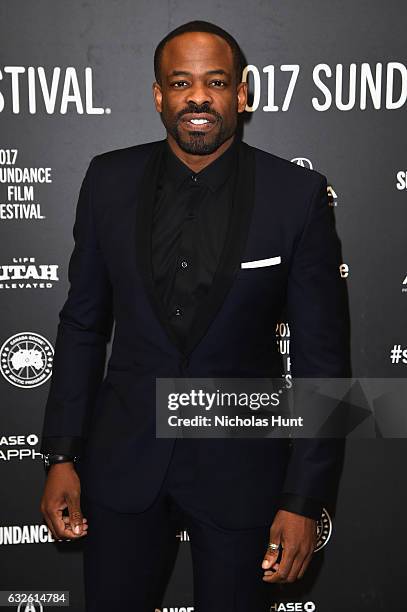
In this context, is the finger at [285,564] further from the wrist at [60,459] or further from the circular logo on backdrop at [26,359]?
the circular logo on backdrop at [26,359]

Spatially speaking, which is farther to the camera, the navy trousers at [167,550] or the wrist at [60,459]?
the wrist at [60,459]

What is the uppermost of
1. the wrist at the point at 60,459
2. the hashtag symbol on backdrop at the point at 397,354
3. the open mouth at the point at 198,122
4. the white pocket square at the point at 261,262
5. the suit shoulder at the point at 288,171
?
the open mouth at the point at 198,122

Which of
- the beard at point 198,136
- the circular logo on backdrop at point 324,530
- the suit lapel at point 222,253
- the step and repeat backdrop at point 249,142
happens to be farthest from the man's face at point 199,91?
the circular logo on backdrop at point 324,530

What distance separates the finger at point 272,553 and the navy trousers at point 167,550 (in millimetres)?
53

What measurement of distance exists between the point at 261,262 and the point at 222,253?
0.11 meters

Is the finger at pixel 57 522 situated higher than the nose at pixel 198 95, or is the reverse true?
the nose at pixel 198 95

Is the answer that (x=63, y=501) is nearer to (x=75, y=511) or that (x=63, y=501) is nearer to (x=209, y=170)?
(x=75, y=511)

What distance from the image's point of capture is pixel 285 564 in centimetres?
178

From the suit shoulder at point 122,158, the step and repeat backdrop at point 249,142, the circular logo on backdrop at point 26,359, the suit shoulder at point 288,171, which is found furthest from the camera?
the circular logo on backdrop at point 26,359

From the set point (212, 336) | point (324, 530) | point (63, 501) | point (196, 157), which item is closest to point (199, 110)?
point (196, 157)

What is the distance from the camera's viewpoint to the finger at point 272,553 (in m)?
1.79

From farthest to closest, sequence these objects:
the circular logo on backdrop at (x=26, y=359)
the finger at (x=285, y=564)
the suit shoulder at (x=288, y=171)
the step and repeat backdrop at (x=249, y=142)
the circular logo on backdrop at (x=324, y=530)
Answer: the circular logo on backdrop at (x=324, y=530) → the circular logo on backdrop at (x=26, y=359) → the step and repeat backdrop at (x=249, y=142) → the suit shoulder at (x=288, y=171) → the finger at (x=285, y=564)

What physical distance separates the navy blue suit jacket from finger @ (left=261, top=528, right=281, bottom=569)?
0.06 metres

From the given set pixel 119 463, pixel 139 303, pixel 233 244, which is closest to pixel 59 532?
pixel 119 463
